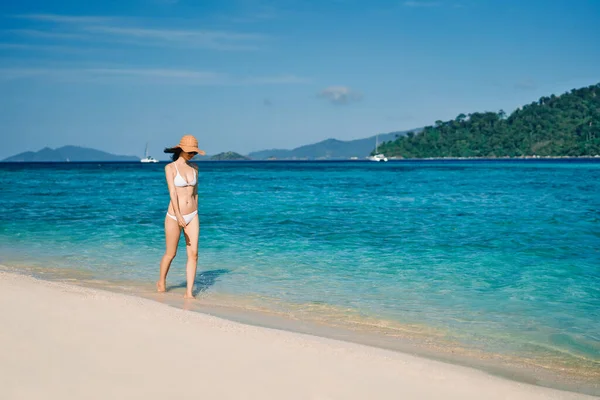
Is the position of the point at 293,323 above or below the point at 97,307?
below

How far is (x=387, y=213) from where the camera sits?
21.1 meters

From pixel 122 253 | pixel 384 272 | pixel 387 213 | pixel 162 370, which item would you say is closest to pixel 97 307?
pixel 162 370

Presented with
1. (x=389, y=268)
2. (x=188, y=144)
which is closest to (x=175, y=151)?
(x=188, y=144)

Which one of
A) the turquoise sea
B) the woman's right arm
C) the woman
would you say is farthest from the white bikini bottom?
the turquoise sea

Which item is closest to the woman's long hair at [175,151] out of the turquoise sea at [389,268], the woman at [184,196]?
the woman at [184,196]

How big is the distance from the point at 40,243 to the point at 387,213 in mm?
12129

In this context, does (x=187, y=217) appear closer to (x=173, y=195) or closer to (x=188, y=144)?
(x=173, y=195)

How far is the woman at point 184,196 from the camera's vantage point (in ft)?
24.3

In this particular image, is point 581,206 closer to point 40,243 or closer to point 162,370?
point 40,243

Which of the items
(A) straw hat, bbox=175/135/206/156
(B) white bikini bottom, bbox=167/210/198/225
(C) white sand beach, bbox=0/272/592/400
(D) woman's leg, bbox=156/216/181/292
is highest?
(A) straw hat, bbox=175/135/206/156

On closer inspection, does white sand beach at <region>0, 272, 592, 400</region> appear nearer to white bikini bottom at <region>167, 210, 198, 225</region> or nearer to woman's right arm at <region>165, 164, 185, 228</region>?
woman's right arm at <region>165, 164, 185, 228</region>

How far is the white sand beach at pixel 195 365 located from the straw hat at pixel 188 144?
2.35 m

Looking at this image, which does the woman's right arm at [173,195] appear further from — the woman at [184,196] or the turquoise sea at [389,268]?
the turquoise sea at [389,268]

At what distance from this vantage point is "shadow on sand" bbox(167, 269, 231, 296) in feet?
28.9
